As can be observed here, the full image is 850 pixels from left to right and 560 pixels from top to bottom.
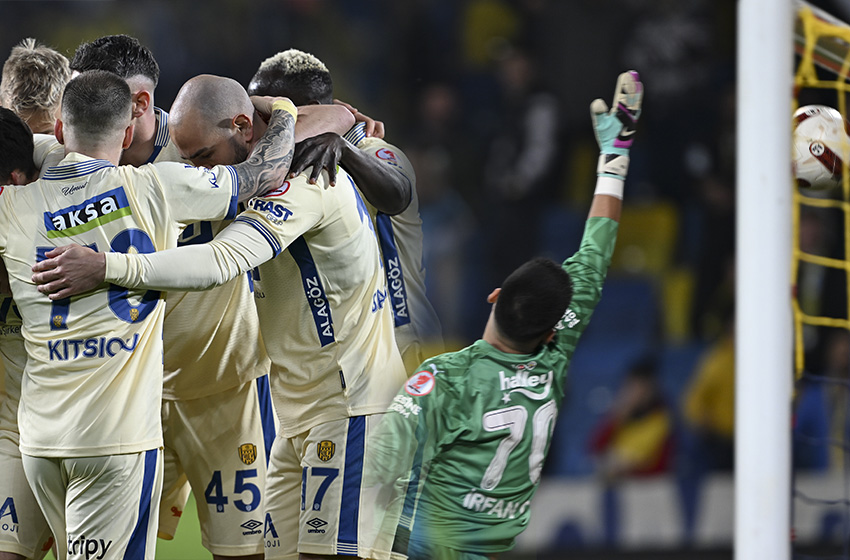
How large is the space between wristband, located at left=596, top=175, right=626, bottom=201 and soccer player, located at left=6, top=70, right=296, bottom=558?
1.03m

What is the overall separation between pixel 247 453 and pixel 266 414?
16cm

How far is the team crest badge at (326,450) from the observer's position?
→ 2764 mm

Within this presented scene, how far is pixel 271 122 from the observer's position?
110 inches

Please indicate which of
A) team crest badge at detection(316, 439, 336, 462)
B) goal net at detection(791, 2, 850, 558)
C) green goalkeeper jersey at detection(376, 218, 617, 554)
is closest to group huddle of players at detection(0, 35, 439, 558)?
team crest badge at detection(316, 439, 336, 462)

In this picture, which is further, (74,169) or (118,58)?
(118,58)

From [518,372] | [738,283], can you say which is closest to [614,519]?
[518,372]

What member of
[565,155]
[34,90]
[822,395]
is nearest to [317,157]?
[34,90]

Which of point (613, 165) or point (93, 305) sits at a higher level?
point (613, 165)

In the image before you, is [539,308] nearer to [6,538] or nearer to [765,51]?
[765,51]

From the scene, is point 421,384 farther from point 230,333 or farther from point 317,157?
point 230,333

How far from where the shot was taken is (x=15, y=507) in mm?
2861

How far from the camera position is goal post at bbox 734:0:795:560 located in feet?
6.97

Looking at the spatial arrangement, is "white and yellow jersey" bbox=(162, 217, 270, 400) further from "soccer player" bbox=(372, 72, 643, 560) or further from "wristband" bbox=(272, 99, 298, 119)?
"soccer player" bbox=(372, 72, 643, 560)

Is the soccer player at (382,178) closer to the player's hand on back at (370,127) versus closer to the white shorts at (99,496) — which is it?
the player's hand on back at (370,127)
